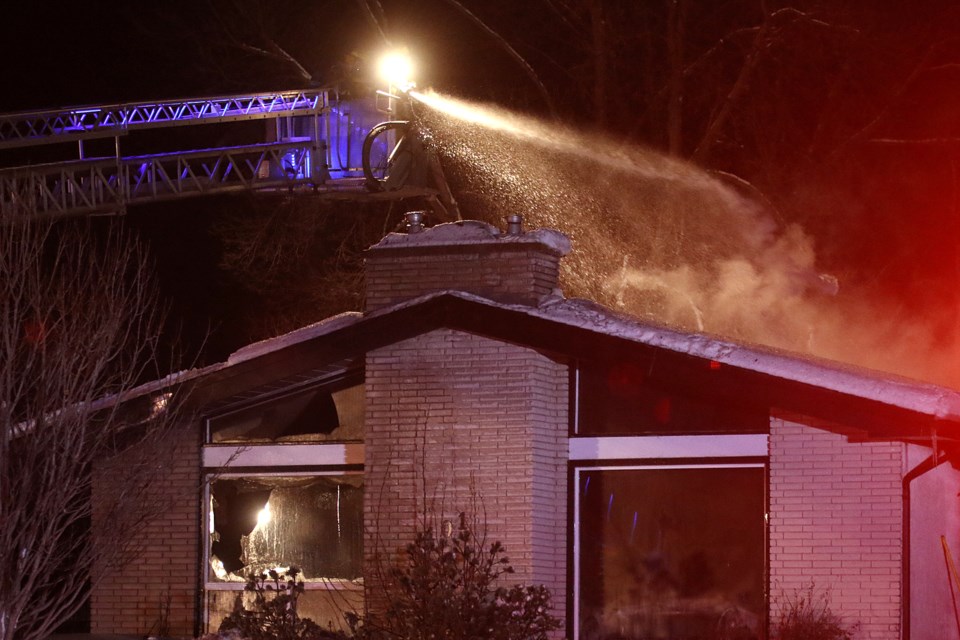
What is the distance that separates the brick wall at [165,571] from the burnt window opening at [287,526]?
24 centimetres

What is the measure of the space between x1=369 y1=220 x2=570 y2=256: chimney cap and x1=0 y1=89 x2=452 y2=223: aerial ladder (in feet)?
11.8

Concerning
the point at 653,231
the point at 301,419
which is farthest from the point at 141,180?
the point at 653,231

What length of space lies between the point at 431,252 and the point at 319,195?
16.7 ft

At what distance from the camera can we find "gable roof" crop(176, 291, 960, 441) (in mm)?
14078

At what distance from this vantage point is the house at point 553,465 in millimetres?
14633

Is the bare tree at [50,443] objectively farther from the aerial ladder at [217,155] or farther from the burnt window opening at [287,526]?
the aerial ladder at [217,155]

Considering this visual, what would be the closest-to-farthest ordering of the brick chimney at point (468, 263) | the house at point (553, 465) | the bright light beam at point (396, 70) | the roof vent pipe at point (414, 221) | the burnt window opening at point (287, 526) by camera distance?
the house at point (553, 465) < the brick chimney at point (468, 263) < the burnt window opening at point (287, 526) < the roof vent pipe at point (414, 221) < the bright light beam at point (396, 70)

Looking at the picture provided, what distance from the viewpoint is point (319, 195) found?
21.4 m

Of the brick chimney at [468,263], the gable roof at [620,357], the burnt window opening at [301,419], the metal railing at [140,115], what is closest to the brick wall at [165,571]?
the burnt window opening at [301,419]

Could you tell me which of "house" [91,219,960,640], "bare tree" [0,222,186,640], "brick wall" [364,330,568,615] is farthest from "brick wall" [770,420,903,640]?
"bare tree" [0,222,186,640]

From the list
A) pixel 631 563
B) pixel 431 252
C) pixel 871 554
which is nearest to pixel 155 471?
pixel 431 252

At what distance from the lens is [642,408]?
52.0ft

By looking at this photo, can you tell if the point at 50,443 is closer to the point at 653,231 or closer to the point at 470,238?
the point at 470,238

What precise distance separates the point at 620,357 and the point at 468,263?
2.05 metres
